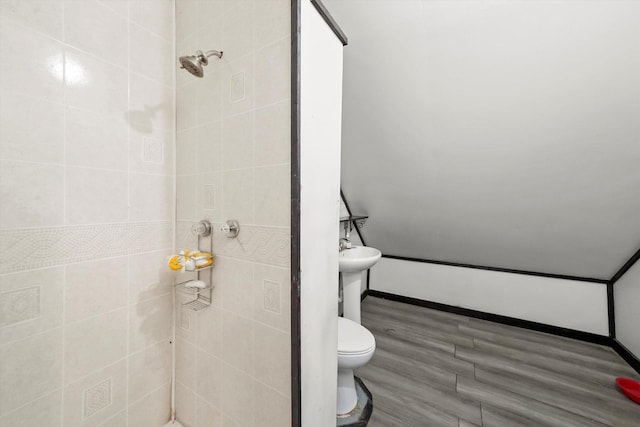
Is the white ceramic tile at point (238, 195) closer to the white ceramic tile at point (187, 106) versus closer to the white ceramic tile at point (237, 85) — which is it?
the white ceramic tile at point (237, 85)

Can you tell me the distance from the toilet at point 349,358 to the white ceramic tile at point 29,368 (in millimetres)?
1145

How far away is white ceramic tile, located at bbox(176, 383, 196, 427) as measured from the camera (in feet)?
3.39

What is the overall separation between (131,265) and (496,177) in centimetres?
225

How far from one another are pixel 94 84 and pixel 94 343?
0.94 metres

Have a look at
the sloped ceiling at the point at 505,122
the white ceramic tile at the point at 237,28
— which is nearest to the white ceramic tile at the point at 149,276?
the white ceramic tile at the point at 237,28

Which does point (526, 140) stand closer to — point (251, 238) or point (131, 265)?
point (251, 238)

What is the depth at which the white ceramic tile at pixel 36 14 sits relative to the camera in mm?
685

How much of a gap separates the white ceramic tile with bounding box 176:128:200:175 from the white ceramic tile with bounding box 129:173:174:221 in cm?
8

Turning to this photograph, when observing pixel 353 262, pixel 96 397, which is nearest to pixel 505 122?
pixel 353 262

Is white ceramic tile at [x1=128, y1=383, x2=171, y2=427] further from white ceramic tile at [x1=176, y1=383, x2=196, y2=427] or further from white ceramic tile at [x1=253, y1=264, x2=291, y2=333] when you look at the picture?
white ceramic tile at [x1=253, y1=264, x2=291, y2=333]

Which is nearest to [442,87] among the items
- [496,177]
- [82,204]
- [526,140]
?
[526,140]

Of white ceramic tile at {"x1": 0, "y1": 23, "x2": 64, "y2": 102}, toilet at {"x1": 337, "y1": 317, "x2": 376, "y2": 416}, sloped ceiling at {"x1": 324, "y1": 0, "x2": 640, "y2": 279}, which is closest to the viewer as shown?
white ceramic tile at {"x1": 0, "y1": 23, "x2": 64, "y2": 102}

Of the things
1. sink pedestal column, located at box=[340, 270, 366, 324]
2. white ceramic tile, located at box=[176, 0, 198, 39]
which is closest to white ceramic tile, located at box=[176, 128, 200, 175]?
white ceramic tile, located at box=[176, 0, 198, 39]

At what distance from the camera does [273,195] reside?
0.77 metres
